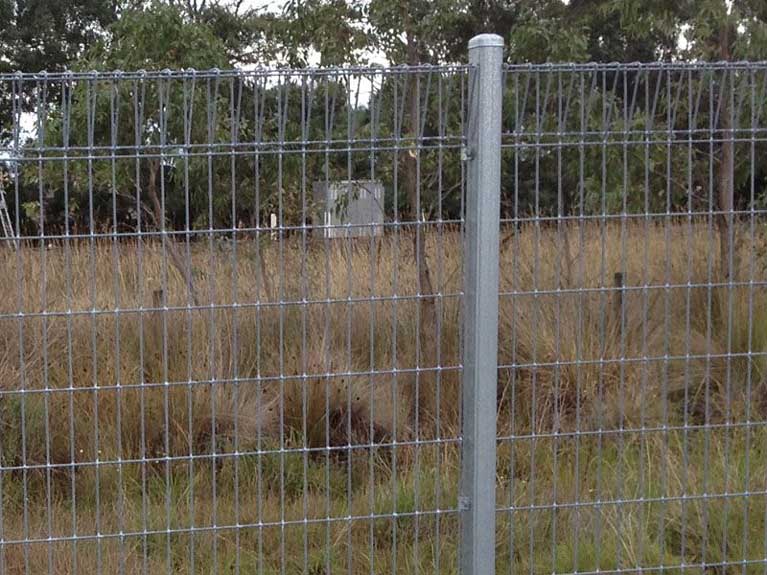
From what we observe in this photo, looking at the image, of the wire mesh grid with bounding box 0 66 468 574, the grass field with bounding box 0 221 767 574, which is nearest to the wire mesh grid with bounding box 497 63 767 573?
the grass field with bounding box 0 221 767 574

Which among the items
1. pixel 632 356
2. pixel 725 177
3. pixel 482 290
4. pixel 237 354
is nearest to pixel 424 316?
pixel 632 356

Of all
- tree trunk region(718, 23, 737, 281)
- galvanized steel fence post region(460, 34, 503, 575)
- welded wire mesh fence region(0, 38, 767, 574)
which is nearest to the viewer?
galvanized steel fence post region(460, 34, 503, 575)

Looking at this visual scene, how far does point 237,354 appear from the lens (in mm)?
4758

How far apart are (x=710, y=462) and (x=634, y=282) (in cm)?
245

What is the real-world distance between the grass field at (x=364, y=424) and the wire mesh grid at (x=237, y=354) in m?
0.02

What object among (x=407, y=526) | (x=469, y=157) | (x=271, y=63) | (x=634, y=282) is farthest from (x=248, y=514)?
(x=271, y=63)

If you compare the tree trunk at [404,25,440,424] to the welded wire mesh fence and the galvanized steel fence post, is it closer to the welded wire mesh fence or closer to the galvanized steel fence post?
the welded wire mesh fence

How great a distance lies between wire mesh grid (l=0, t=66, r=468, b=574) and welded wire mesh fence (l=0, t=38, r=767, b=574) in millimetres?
22

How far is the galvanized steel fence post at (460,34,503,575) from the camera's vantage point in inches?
126

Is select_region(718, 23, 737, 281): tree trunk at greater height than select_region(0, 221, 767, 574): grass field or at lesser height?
greater

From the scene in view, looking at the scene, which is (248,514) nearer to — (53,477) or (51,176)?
(53,477)

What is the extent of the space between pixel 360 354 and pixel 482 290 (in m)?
2.50

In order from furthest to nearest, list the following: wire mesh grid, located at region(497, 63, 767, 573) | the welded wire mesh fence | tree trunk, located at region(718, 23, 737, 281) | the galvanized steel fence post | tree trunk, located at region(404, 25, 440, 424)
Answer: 1. tree trunk, located at region(718, 23, 737, 281)
2. tree trunk, located at region(404, 25, 440, 424)
3. wire mesh grid, located at region(497, 63, 767, 573)
4. the welded wire mesh fence
5. the galvanized steel fence post

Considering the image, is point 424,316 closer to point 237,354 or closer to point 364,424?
point 364,424
